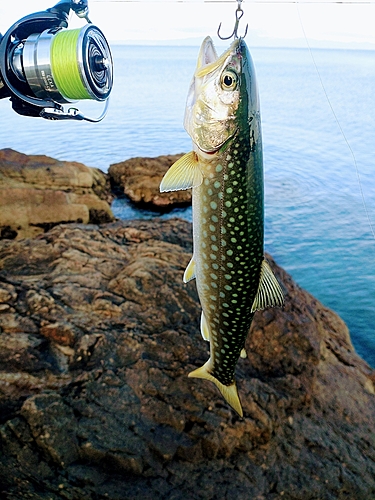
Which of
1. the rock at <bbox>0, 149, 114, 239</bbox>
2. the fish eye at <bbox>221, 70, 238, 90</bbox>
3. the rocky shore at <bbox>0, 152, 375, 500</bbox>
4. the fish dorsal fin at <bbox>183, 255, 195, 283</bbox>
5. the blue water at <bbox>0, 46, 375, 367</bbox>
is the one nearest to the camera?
the fish eye at <bbox>221, 70, 238, 90</bbox>

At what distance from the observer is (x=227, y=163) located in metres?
1.98

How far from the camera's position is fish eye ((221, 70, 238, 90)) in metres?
1.81

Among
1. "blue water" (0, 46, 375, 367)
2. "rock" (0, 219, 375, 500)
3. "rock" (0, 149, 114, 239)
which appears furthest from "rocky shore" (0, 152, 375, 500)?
"blue water" (0, 46, 375, 367)

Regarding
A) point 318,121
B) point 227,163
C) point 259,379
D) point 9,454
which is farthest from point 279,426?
point 318,121

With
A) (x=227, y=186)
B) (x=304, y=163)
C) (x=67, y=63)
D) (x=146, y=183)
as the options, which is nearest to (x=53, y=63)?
(x=67, y=63)

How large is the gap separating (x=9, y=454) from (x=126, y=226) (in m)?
2.77

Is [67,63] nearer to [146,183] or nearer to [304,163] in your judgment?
[146,183]

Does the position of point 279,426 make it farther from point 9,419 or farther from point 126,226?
point 126,226

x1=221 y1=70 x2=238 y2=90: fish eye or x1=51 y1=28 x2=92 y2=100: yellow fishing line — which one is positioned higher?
x1=51 y1=28 x2=92 y2=100: yellow fishing line

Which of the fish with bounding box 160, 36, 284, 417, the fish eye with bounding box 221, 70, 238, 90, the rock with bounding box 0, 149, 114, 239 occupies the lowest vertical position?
the rock with bounding box 0, 149, 114, 239

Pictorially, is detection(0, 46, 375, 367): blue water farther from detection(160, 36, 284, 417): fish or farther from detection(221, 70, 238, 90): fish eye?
detection(221, 70, 238, 90): fish eye

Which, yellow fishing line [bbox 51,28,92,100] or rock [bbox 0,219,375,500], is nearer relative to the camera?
rock [bbox 0,219,375,500]

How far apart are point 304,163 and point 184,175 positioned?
11.2m

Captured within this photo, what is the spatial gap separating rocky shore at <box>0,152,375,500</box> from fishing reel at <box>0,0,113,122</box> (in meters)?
1.48
